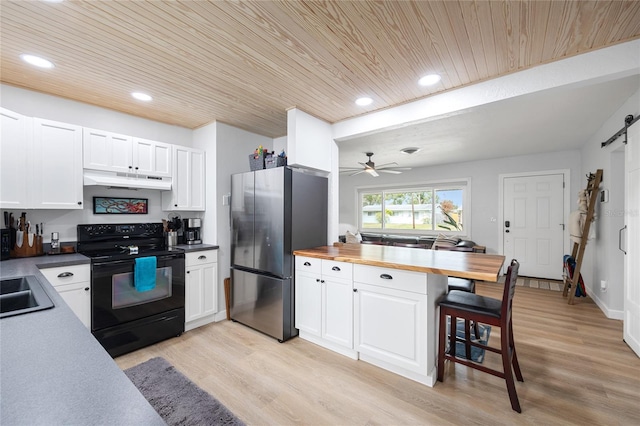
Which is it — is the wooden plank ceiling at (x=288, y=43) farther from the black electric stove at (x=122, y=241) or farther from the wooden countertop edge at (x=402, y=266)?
the wooden countertop edge at (x=402, y=266)

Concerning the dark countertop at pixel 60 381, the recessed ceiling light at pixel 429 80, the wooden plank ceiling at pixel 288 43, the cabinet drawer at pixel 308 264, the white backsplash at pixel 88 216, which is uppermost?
the wooden plank ceiling at pixel 288 43

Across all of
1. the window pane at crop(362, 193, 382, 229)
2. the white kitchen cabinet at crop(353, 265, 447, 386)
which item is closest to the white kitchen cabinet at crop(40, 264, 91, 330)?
the white kitchen cabinet at crop(353, 265, 447, 386)

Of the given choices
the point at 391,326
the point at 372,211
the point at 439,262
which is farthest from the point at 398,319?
the point at 372,211

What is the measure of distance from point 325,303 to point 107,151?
2.65 metres

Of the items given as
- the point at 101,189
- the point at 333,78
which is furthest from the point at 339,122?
the point at 101,189

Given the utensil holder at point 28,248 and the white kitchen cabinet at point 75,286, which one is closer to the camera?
the white kitchen cabinet at point 75,286

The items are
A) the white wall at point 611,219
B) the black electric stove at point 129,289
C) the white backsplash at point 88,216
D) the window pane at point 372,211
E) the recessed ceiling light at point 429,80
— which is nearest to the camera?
the recessed ceiling light at point 429,80

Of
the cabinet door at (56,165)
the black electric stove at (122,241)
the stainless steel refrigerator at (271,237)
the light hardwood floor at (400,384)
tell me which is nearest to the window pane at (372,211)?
the stainless steel refrigerator at (271,237)

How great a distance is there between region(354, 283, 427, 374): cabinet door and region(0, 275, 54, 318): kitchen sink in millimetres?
1966

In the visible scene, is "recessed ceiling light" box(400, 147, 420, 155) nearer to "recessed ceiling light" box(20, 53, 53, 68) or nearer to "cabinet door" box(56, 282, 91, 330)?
"recessed ceiling light" box(20, 53, 53, 68)

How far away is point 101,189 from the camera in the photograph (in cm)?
300

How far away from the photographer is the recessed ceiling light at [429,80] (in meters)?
2.34

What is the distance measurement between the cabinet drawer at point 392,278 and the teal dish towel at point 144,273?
1.94 metres

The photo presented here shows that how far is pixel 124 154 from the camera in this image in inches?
115
